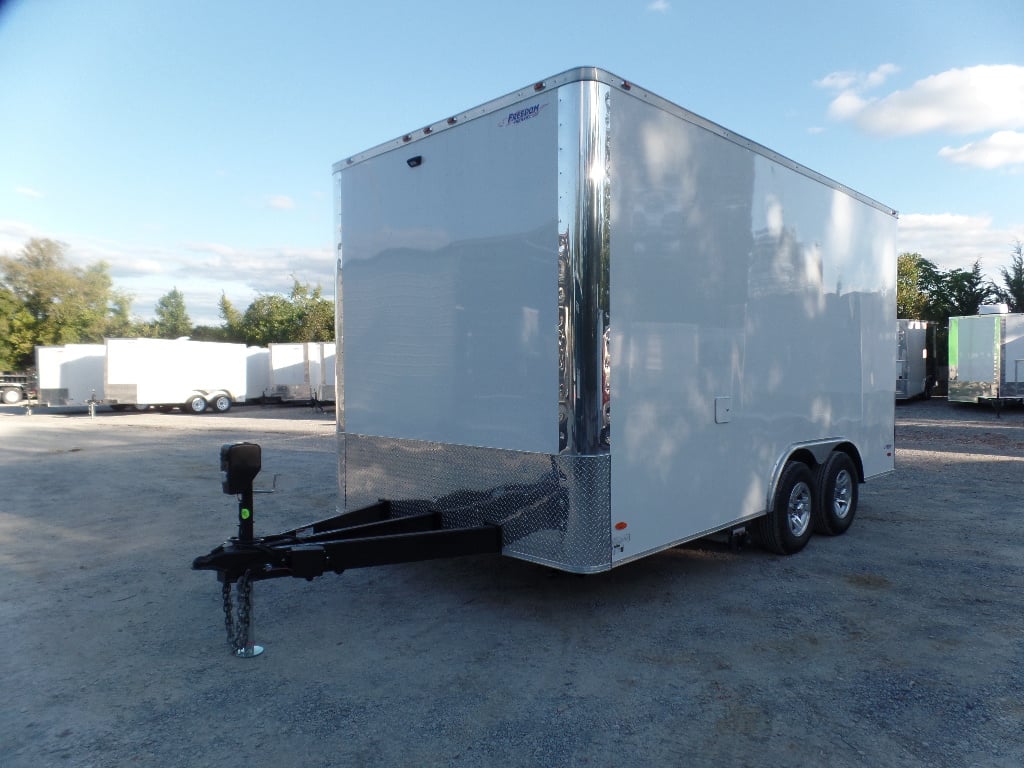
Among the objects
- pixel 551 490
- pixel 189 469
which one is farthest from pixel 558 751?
pixel 189 469

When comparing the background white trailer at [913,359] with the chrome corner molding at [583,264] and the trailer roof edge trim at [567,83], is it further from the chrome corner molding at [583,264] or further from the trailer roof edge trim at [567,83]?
the chrome corner molding at [583,264]

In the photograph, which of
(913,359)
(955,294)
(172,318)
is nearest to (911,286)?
(955,294)

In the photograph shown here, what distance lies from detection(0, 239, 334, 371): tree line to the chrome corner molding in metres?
43.1

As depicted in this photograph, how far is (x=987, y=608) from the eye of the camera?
15.9 feet

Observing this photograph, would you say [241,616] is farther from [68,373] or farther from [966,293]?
[966,293]

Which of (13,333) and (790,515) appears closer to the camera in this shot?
(790,515)

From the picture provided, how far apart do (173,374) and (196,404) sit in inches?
56.8

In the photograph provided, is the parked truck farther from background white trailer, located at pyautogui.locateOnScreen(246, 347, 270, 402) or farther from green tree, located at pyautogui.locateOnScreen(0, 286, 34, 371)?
green tree, located at pyautogui.locateOnScreen(0, 286, 34, 371)

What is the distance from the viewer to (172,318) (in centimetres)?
7038

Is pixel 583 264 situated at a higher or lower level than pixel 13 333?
lower

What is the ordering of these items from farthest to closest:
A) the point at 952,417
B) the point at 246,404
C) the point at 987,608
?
the point at 246,404 → the point at 952,417 → the point at 987,608

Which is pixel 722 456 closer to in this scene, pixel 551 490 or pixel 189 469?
pixel 551 490

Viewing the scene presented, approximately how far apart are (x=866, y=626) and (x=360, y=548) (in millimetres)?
3212

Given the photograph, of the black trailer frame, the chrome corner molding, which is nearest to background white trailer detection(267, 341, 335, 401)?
the black trailer frame
